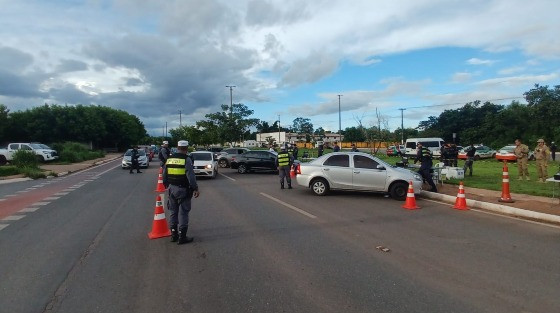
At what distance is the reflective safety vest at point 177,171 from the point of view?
719 cm

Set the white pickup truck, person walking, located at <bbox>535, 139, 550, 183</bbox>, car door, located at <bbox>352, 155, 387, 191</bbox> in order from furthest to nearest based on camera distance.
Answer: the white pickup truck
person walking, located at <bbox>535, 139, 550, 183</bbox>
car door, located at <bbox>352, 155, 387, 191</bbox>

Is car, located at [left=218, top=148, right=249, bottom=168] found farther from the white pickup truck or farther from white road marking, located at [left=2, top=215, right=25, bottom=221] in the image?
white road marking, located at [left=2, top=215, right=25, bottom=221]

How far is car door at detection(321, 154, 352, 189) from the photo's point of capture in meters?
13.5

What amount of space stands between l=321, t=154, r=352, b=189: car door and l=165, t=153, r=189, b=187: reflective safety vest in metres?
7.16

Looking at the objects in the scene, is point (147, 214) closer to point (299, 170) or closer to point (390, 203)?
point (299, 170)

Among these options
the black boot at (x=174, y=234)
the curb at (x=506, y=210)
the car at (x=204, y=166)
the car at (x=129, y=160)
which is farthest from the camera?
the car at (x=129, y=160)

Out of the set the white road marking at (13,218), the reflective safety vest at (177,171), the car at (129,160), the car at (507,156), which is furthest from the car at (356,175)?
the car at (507,156)

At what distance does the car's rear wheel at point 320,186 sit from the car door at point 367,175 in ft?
3.01

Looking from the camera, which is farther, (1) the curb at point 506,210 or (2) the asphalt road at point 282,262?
(1) the curb at point 506,210

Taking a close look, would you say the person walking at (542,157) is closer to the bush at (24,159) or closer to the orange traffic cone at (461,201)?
the orange traffic cone at (461,201)

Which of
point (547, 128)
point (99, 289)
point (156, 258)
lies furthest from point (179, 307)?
point (547, 128)

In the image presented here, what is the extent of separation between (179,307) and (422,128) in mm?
101824

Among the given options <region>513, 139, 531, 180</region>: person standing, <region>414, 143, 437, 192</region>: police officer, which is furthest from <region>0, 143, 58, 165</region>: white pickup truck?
<region>513, 139, 531, 180</region>: person standing

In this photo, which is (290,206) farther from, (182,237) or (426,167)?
(426,167)
